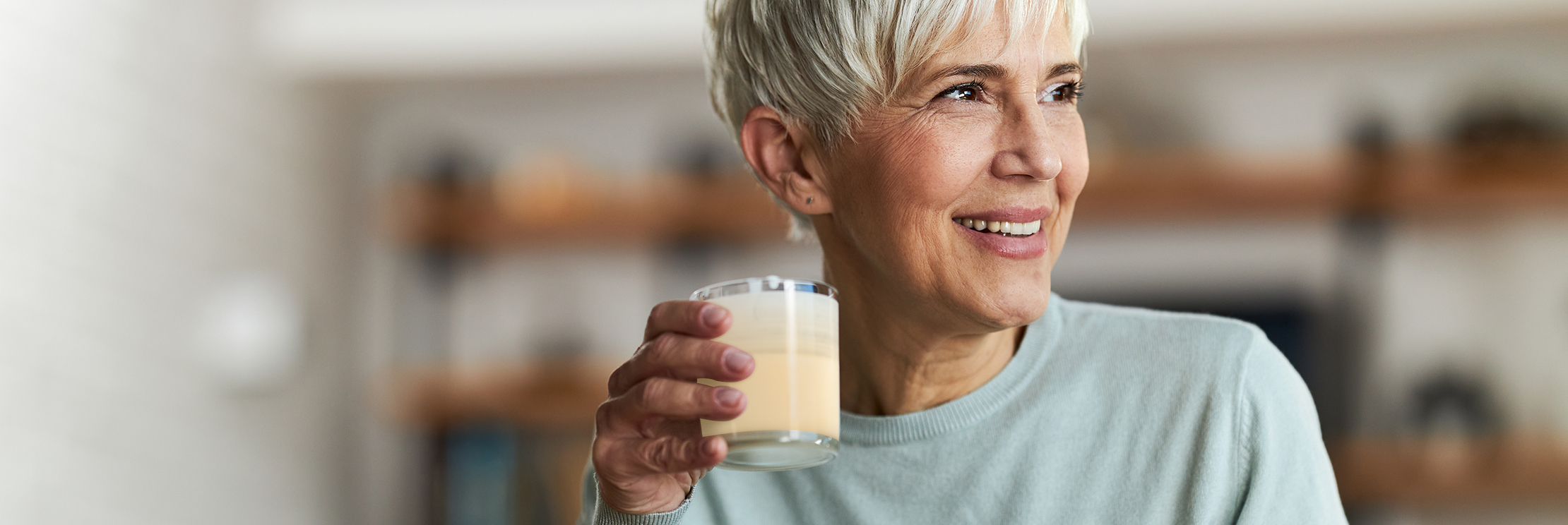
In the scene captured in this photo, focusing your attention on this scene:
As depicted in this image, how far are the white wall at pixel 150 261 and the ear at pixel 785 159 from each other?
6.52ft

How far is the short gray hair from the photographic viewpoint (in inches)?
38.5

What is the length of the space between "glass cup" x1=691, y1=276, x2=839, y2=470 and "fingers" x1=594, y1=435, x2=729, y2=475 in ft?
0.08

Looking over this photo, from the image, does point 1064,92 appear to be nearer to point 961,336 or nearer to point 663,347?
point 961,336

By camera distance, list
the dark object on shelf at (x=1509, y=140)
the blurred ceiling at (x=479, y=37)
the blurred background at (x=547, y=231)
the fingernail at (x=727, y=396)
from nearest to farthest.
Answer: the fingernail at (x=727, y=396)
the blurred background at (x=547, y=231)
the dark object on shelf at (x=1509, y=140)
the blurred ceiling at (x=479, y=37)

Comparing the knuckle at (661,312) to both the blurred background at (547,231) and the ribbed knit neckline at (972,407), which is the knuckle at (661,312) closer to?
the ribbed knit neckline at (972,407)

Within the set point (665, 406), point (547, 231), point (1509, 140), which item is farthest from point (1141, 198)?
point (665, 406)

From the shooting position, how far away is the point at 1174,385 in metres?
1.05

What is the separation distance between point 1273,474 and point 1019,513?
219mm

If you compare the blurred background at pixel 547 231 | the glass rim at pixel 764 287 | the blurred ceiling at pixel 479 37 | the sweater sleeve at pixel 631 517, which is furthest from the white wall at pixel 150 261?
the glass rim at pixel 764 287

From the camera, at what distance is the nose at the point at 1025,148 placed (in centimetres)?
98

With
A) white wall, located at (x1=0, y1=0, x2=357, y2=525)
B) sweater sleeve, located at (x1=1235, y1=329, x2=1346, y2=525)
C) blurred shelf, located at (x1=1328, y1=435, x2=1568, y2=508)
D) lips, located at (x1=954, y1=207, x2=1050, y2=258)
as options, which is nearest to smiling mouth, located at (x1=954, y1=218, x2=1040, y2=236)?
lips, located at (x1=954, y1=207, x2=1050, y2=258)

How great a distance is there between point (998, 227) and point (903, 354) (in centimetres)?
20

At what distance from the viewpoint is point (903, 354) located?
1.14m

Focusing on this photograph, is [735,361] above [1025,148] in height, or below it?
below
